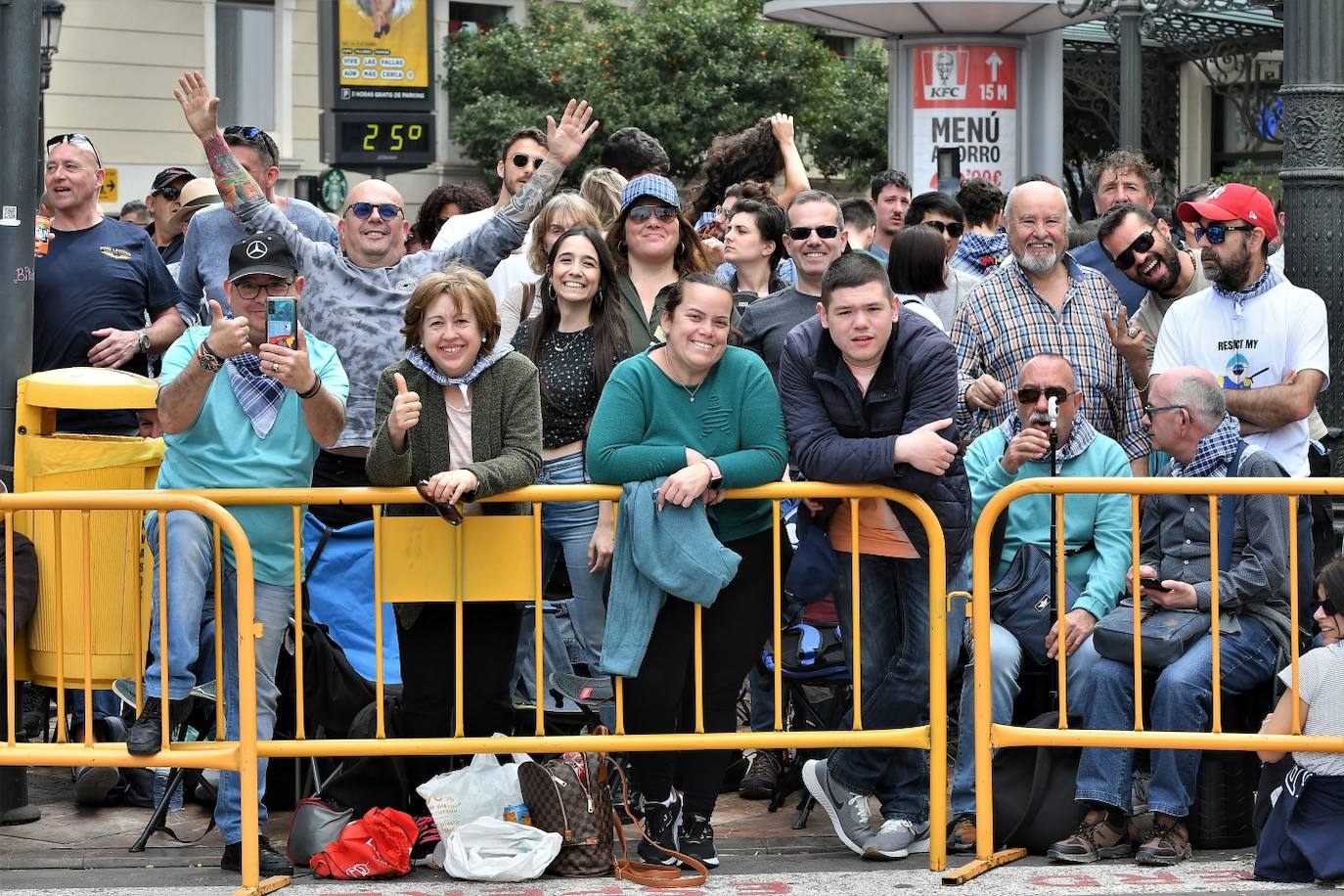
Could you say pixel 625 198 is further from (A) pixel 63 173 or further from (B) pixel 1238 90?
(B) pixel 1238 90

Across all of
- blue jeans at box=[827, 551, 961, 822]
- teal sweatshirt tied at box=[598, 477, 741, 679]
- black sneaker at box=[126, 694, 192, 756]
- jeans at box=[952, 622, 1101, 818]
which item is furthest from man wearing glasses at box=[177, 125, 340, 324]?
jeans at box=[952, 622, 1101, 818]

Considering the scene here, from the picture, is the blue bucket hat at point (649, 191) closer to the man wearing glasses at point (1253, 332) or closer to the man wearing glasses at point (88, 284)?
the man wearing glasses at point (1253, 332)

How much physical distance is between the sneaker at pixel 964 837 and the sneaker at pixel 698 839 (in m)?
0.78

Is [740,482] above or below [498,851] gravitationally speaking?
above

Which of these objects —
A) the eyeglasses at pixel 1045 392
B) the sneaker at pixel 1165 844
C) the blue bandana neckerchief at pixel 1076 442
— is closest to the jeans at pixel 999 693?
the sneaker at pixel 1165 844

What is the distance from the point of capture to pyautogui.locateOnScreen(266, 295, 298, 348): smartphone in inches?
238

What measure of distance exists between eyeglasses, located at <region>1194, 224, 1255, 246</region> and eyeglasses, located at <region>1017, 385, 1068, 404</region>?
1137 millimetres

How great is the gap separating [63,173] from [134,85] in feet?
66.3

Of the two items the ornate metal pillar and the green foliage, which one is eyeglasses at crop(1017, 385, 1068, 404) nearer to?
the ornate metal pillar

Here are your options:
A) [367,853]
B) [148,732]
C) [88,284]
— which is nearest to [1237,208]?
[367,853]

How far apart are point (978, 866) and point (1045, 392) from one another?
1.62 meters

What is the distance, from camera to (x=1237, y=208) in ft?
23.7

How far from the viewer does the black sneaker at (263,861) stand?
6.12 m

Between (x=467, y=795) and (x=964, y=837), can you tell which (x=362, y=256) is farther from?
(x=964, y=837)
